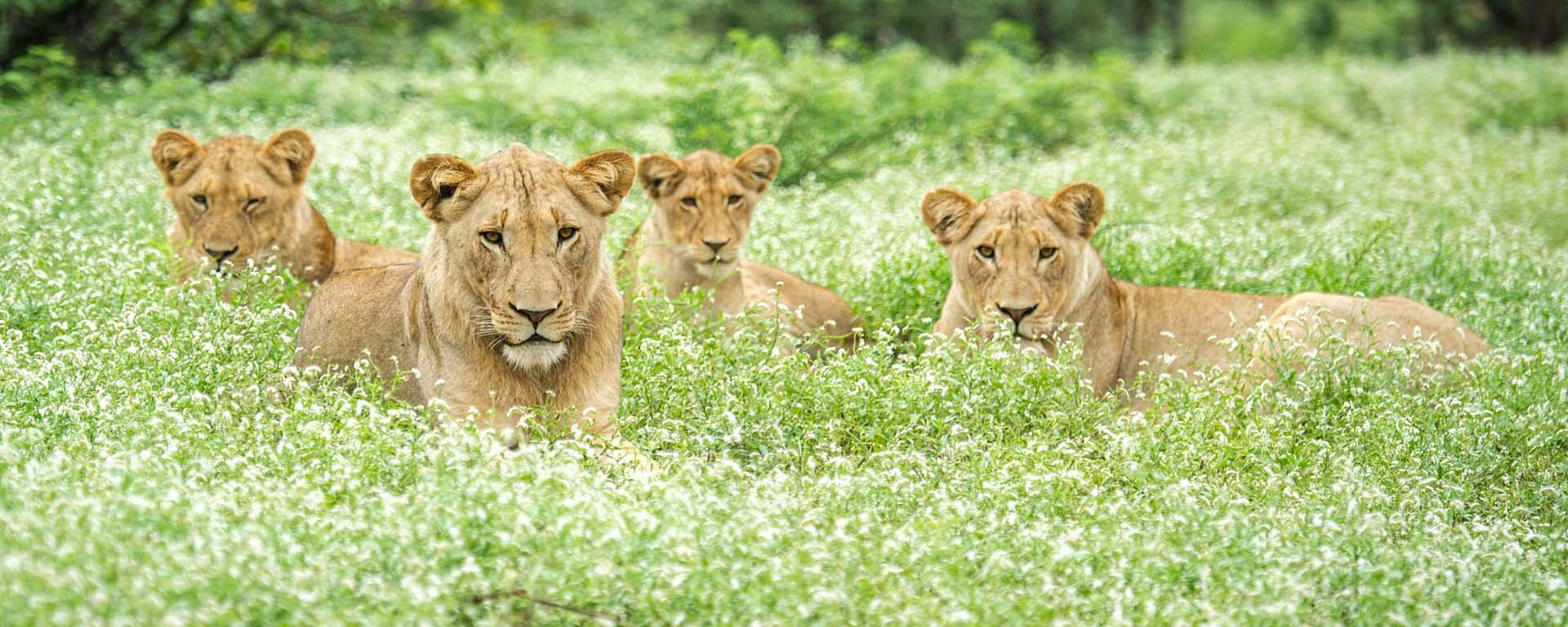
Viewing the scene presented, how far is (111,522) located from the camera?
3975 millimetres

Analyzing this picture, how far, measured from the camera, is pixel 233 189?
7.78 metres

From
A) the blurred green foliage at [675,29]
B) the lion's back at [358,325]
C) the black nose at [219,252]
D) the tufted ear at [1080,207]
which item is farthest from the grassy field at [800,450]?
the blurred green foliage at [675,29]

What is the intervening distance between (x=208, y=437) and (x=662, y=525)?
157 cm

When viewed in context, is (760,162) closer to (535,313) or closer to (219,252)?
(219,252)

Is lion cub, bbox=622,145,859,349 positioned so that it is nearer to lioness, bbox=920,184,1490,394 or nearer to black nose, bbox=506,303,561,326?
lioness, bbox=920,184,1490,394

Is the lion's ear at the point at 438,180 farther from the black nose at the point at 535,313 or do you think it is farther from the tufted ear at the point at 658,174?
the tufted ear at the point at 658,174

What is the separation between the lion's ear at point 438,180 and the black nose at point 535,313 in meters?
0.45

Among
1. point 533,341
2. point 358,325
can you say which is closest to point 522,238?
point 533,341

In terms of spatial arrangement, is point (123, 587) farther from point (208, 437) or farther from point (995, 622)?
point (995, 622)

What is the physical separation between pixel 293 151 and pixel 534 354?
2881 mm

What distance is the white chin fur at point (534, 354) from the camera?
5.62m

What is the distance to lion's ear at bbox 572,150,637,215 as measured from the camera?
570 cm

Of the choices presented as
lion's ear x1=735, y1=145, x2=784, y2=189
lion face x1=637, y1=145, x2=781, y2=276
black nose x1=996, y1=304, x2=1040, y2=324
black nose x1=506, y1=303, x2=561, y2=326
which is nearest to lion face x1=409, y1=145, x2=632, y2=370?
black nose x1=506, y1=303, x2=561, y2=326

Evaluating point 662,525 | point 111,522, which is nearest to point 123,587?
point 111,522
